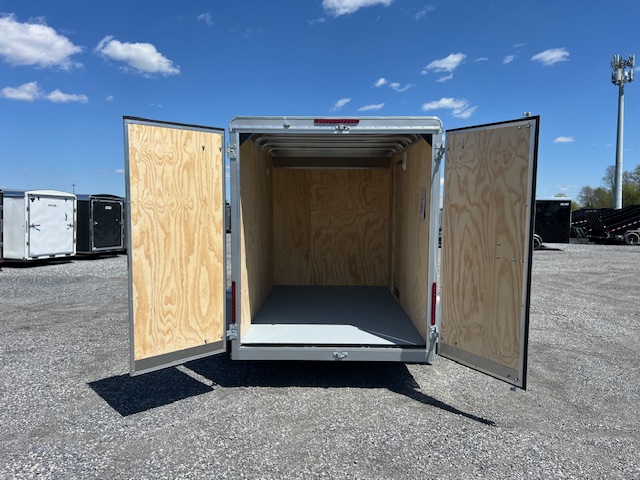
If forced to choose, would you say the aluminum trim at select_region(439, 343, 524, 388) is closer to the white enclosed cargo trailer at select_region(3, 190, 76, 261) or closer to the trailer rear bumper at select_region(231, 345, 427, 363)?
the trailer rear bumper at select_region(231, 345, 427, 363)

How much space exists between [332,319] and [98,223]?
41.5ft

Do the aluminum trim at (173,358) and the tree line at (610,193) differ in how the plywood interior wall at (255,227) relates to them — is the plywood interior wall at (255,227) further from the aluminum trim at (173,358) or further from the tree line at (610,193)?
the tree line at (610,193)

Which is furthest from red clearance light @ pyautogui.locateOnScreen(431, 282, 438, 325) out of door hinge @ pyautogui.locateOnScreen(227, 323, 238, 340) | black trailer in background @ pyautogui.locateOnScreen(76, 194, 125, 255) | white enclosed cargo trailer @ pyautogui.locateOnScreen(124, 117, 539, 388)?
black trailer in background @ pyautogui.locateOnScreen(76, 194, 125, 255)

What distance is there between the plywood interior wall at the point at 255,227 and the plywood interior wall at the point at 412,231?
Answer: 5.93 feet

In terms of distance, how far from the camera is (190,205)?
144 inches

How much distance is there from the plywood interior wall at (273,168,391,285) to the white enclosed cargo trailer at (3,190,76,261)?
369 inches

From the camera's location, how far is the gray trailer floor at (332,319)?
13.7 ft

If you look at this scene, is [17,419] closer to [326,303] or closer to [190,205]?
[190,205]

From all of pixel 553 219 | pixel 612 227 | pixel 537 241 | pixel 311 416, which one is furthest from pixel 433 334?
pixel 612 227

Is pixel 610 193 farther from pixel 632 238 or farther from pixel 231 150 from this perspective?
pixel 231 150

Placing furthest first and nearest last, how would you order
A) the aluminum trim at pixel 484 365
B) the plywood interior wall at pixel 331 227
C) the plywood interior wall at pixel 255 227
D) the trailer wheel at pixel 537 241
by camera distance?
the trailer wheel at pixel 537 241 → the plywood interior wall at pixel 331 227 → the plywood interior wall at pixel 255 227 → the aluminum trim at pixel 484 365

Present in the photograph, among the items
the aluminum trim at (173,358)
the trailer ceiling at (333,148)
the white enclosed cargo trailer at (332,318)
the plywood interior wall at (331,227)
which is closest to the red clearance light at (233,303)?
the white enclosed cargo trailer at (332,318)

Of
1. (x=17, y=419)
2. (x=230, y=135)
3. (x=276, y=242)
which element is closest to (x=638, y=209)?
(x=276, y=242)

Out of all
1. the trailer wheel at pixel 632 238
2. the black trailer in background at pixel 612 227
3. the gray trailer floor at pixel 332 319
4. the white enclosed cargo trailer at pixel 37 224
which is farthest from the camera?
the black trailer in background at pixel 612 227
